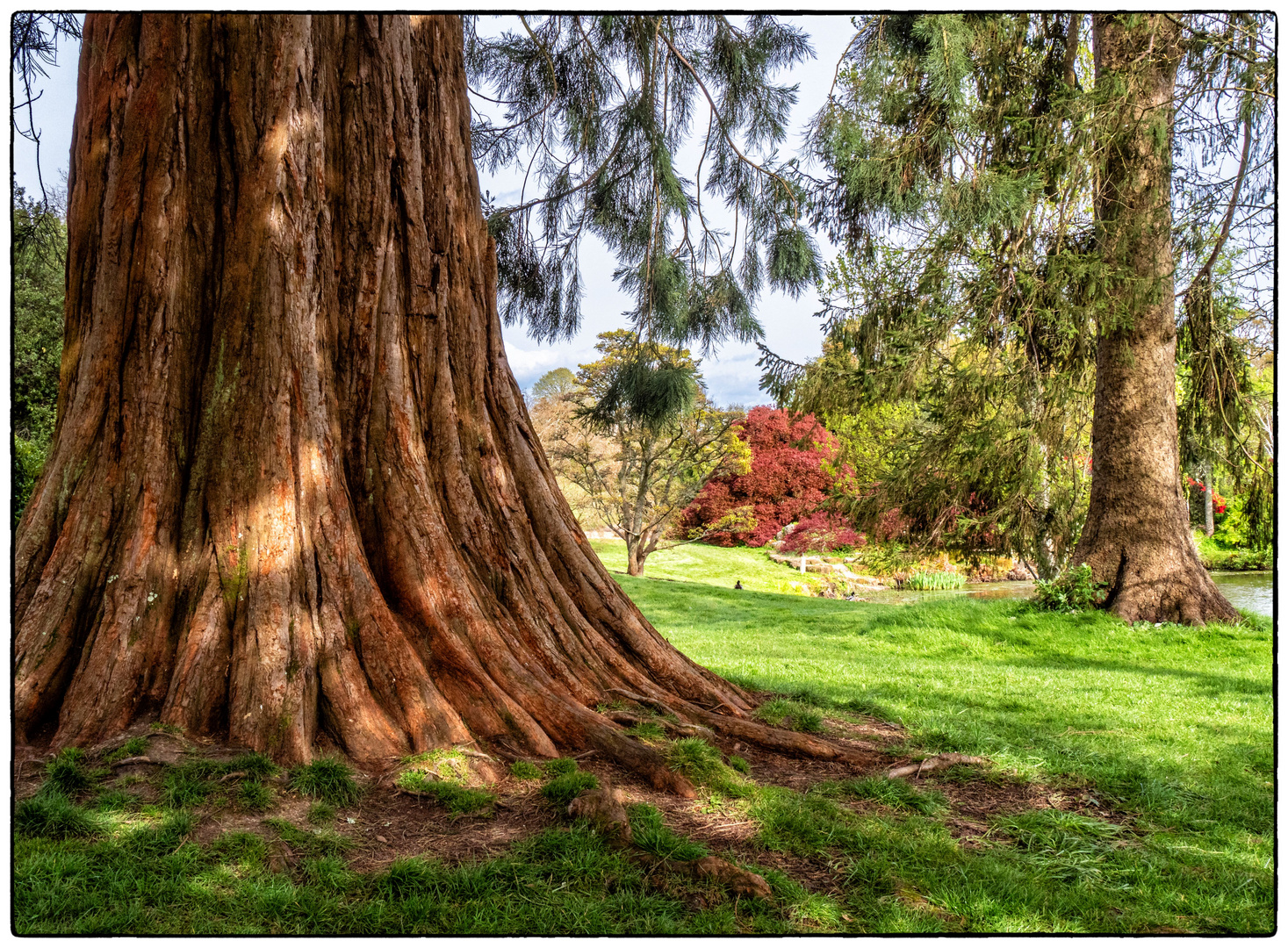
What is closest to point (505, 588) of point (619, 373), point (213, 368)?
point (213, 368)

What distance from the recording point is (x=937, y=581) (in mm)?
17766

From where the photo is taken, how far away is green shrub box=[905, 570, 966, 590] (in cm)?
1750

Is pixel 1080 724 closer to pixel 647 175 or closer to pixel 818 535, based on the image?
pixel 647 175

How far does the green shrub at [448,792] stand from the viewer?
276cm

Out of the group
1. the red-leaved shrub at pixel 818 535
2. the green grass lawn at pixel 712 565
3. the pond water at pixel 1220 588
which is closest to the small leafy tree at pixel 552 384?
the green grass lawn at pixel 712 565

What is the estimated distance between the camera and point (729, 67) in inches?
253

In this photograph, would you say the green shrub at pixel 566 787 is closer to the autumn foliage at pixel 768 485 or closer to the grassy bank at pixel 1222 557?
the grassy bank at pixel 1222 557

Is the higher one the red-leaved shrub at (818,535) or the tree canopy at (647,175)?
the tree canopy at (647,175)

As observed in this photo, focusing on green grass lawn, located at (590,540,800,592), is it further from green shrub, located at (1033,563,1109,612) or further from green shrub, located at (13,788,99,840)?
green shrub, located at (13,788,99,840)

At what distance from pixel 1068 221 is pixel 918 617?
4295 mm

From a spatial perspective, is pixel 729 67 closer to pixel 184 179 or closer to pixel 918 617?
pixel 184 179

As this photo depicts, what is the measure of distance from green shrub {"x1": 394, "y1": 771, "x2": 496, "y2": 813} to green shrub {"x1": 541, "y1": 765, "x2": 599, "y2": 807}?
0.65ft

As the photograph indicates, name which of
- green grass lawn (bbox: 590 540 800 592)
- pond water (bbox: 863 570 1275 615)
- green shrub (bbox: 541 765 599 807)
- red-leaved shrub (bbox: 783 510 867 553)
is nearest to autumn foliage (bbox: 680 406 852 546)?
red-leaved shrub (bbox: 783 510 867 553)

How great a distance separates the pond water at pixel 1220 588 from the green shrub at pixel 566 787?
10.2 meters
